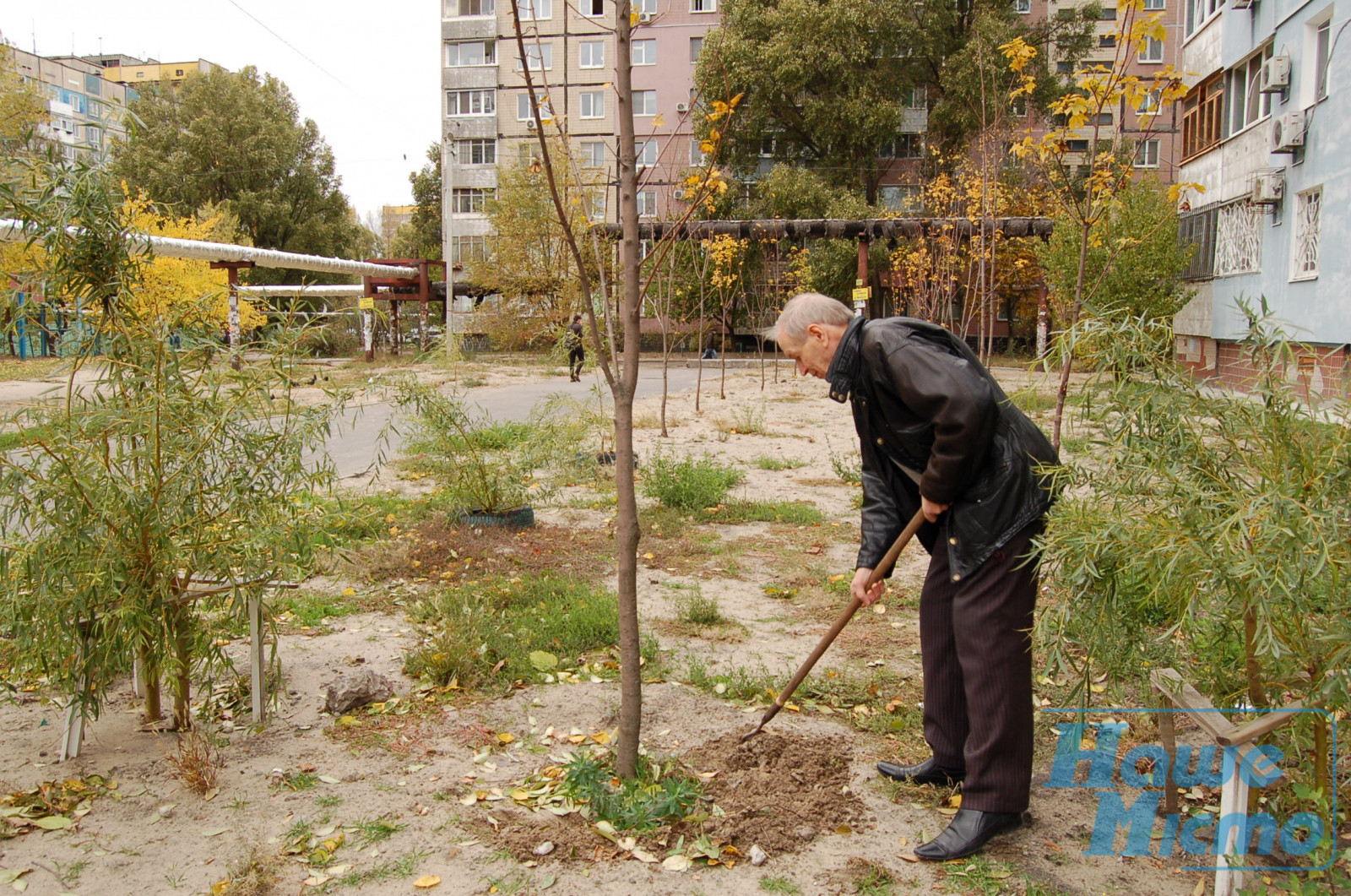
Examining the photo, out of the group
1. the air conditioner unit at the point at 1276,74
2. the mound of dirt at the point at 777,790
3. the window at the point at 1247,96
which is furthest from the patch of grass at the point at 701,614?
the window at the point at 1247,96

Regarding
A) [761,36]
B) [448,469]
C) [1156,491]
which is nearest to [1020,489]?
[1156,491]

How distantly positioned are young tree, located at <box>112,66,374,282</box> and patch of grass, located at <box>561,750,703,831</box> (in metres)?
40.8

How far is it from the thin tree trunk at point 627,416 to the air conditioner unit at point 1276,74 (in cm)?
1432

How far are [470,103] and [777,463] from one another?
4174 cm

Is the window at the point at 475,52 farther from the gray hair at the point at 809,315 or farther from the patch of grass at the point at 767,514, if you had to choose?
the gray hair at the point at 809,315

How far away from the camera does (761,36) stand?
116 ft

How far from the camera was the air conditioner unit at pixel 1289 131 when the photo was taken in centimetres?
1322

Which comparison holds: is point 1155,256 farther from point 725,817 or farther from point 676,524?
point 725,817

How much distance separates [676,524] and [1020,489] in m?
4.41

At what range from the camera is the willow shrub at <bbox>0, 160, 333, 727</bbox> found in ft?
9.57

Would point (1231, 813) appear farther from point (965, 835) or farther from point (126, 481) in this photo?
point (126, 481)

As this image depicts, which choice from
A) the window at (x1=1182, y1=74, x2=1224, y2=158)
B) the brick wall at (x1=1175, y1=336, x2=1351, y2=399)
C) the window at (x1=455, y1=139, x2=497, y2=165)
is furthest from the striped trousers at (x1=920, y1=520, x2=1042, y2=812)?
the window at (x1=455, y1=139, x2=497, y2=165)

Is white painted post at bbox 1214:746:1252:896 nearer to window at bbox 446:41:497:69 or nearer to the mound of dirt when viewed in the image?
the mound of dirt

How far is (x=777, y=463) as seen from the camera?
32.9 feet
